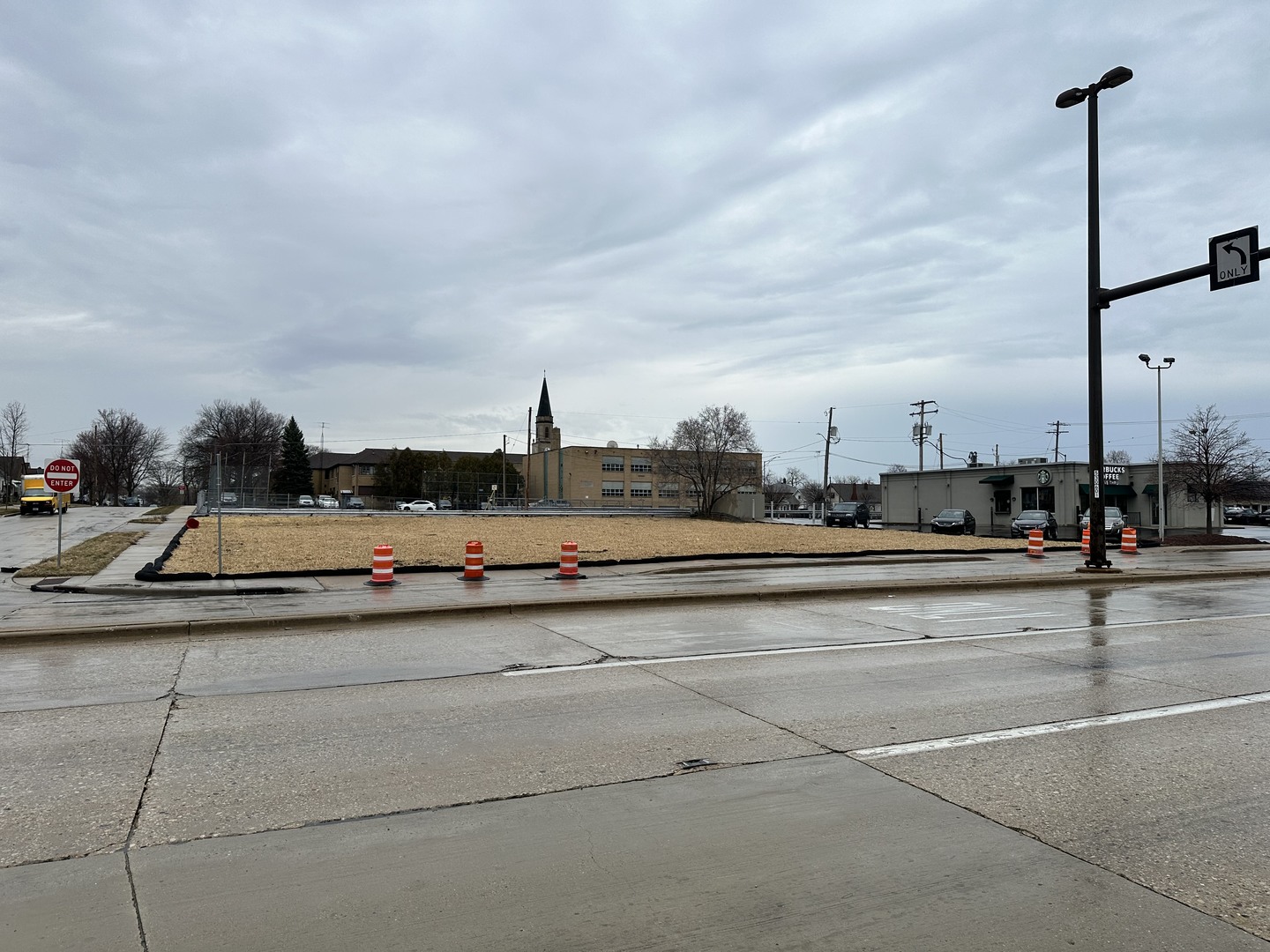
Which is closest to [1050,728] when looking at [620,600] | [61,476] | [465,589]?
[620,600]

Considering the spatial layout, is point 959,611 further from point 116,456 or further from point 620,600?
point 116,456

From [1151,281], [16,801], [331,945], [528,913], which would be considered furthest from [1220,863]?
[1151,281]

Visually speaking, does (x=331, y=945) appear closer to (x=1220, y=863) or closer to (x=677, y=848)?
(x=677, y=848)

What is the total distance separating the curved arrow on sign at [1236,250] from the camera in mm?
15617

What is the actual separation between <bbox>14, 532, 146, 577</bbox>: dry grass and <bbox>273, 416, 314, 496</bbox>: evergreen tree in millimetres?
76390

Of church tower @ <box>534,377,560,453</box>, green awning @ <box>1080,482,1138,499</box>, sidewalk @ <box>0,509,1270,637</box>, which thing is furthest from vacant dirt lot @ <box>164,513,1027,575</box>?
church tower @ <box>534,377,560,453</box>

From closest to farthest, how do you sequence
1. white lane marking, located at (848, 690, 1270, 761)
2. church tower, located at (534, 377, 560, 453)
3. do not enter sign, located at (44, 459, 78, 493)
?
1. white lane marking, located at (848, 690, 1270, 761)
2. do not enter sign, located at (44, 459, 78, 493)
3. church tower, located at (534, 377, 560, 453)

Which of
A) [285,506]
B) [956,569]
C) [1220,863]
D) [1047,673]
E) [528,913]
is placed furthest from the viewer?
[285,506]

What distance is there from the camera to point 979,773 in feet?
16.9

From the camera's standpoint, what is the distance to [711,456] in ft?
249

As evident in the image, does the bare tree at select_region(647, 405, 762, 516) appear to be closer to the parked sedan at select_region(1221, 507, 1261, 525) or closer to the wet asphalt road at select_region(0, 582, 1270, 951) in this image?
the parked sedan at select_region(1221, 507, 1261, 525)

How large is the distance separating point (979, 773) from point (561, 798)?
256 cm

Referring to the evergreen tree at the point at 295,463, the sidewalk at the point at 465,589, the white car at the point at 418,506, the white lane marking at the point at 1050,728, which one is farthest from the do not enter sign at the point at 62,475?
the evergreen tree at the point at 295,463

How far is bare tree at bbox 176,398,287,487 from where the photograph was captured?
96062 millimetres
